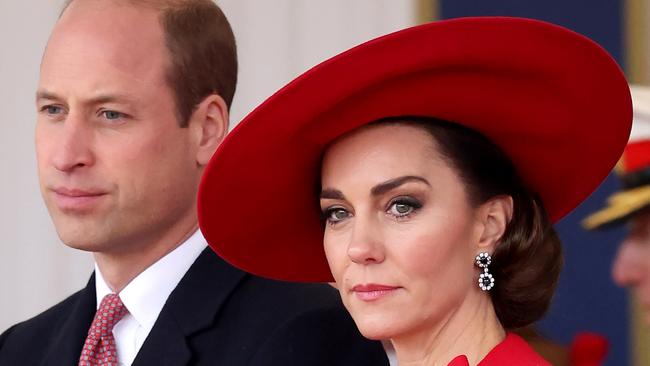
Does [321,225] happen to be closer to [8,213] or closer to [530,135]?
[530,135]

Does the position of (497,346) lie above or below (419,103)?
below

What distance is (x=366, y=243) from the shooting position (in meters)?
2.33

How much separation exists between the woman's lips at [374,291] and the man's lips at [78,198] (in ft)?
1.86

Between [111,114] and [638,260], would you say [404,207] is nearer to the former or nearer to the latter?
[111,114]

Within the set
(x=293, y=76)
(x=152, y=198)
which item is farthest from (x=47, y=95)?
(x=293, y=76)

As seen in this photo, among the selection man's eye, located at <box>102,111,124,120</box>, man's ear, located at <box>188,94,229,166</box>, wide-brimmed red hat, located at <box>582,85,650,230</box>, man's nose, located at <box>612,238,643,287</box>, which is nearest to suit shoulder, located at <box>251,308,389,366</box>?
man's ear, located at <box>188,94,229,166</box>

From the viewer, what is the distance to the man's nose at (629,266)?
11.7ft

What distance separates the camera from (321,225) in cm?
268

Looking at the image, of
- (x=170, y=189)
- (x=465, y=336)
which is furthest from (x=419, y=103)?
(x=170, y=189)

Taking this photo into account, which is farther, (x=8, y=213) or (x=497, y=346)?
(x=8, y=213)

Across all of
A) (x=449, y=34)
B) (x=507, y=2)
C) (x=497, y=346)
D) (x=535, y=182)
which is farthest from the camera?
(x=507, y=2)

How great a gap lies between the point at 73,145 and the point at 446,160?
2.21 feet

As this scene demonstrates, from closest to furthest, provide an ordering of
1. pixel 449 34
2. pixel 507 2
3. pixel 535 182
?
pixel 449 34 → pixel 535 182 → pixel 507 2

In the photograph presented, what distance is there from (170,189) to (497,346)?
0.68m
